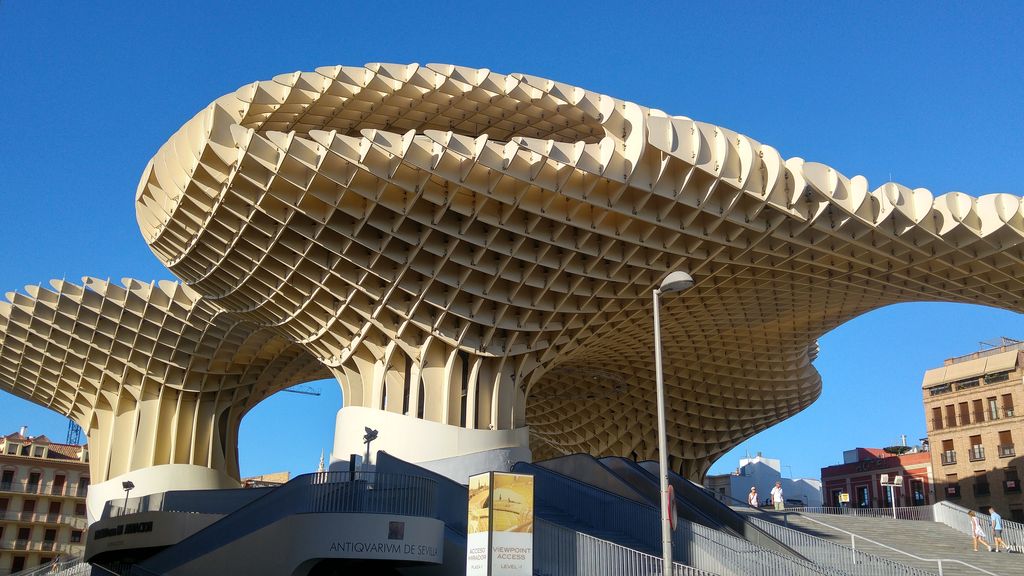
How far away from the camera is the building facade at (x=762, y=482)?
92.8m

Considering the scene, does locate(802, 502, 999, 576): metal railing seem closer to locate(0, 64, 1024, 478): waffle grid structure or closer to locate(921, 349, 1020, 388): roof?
locate(0, 64, 1024, 478): waffle grid structure

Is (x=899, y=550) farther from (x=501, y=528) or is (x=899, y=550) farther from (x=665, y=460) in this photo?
(x=501, y=528)

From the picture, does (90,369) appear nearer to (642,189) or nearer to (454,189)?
(454,189)

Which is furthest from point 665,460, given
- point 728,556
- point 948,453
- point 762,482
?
point 762,482

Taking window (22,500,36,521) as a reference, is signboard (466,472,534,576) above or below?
below

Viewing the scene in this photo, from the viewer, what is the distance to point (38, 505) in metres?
75.8

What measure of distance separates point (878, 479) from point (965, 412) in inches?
456

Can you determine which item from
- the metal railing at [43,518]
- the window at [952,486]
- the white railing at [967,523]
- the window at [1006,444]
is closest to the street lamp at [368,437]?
the white railing at [967,523]

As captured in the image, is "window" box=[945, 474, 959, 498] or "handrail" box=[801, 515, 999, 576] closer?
"handrail" box=[801, 515, 999, 576]

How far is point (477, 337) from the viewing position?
34688mm

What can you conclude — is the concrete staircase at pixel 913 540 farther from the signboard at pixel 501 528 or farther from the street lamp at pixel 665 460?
the signboard at pixel 501 528

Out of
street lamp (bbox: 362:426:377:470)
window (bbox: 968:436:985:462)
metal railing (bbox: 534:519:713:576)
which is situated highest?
window (bbox: 968:436:985:462)

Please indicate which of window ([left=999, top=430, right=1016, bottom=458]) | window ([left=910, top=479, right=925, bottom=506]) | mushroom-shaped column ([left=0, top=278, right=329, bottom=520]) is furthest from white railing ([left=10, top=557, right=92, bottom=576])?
window ([left=910, top=479, right=925, bottom=506])

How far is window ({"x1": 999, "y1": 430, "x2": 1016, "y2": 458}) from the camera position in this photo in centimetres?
5972
